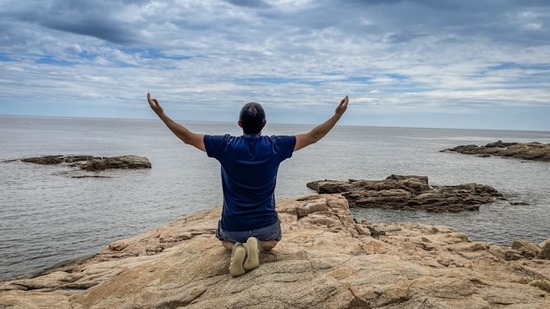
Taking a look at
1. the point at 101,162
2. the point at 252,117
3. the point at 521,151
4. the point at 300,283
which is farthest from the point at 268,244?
the point at 521,151

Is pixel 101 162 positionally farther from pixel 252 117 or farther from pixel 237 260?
pixel 252 117

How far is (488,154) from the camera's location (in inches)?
5044

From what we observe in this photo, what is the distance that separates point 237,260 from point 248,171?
166cm

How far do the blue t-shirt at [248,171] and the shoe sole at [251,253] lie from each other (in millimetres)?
288

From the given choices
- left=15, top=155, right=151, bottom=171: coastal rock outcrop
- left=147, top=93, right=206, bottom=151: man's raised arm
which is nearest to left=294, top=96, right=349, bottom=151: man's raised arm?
left=147, top=93, right=206, bottom=151: man's raised arm

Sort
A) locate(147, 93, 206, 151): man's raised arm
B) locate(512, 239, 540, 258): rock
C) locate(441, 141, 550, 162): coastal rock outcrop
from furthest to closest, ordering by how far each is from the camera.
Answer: locate(441, 141, 550, 162): coastal rock outcrop, locate(512, 239, 540, 258): rock, locate(147, 93, 206, 151): man's raised arm

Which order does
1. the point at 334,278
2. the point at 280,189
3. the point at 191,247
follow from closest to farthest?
the point at 334,278 < the point at 191,247 < the point at 280,189

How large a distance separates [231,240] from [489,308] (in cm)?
450

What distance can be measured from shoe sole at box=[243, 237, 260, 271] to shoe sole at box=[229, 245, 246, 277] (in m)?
0.08

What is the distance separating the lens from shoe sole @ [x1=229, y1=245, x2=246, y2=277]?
814 centimetres

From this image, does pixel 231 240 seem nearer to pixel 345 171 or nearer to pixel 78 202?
pixel 78 202

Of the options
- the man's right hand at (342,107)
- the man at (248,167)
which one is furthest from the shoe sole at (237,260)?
the man's right hand at (342,107)

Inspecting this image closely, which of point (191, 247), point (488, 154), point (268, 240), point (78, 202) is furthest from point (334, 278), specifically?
point (488, 154)

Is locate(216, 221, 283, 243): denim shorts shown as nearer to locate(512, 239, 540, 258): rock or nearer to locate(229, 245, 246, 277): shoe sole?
locate(229, 245, 246, 277): shoe sole
